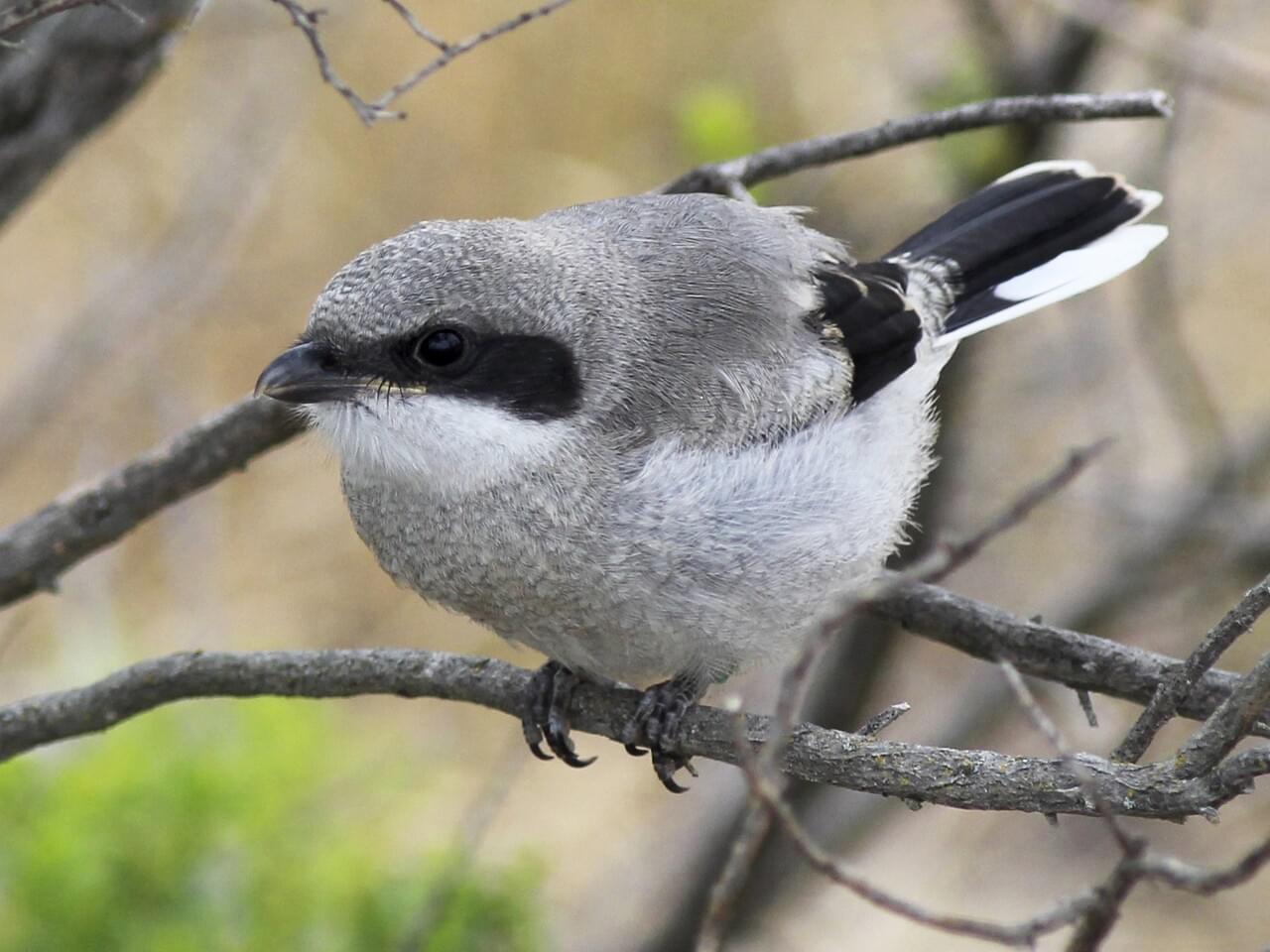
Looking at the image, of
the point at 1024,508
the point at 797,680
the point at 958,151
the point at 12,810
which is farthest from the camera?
the point at 958,151

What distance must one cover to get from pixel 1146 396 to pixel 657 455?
17.4ft

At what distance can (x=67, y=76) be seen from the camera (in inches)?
124

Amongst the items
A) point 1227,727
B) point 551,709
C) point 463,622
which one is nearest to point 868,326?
point 551,709

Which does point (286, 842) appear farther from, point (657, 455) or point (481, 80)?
point (481, 80)

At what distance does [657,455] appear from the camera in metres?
2.92

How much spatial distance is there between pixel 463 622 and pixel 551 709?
4692 mm

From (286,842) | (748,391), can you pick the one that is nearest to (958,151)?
(748,391)

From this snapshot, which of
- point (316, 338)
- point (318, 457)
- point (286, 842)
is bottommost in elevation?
point (286, 842)

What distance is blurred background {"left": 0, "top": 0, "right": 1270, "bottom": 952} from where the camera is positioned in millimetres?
3934

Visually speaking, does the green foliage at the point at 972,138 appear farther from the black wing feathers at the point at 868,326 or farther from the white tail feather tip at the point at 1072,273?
the black wing feathers at the point at 868,326

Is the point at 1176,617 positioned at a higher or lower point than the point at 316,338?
lower

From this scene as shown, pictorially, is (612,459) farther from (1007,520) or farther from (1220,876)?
(1220,876)

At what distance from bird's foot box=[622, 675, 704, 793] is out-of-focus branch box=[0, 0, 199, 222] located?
1.67 meters

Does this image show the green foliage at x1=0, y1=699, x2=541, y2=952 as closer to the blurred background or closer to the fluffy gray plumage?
the blurred background
